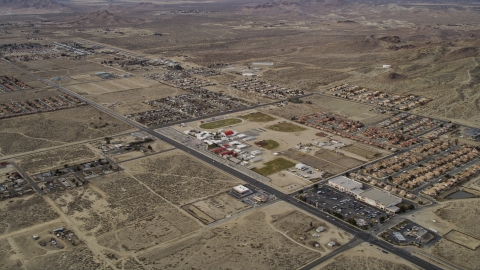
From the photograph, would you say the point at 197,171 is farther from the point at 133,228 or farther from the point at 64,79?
the point at 64,79

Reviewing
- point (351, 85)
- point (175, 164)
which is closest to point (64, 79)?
point (175, 164)

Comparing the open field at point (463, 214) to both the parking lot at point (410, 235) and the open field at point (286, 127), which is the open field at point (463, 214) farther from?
the open field at point (286, 127)

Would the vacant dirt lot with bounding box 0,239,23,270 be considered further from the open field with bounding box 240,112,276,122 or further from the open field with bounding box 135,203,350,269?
the open field with bounding box 240,112,276,122

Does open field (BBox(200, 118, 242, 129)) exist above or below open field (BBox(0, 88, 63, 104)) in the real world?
above

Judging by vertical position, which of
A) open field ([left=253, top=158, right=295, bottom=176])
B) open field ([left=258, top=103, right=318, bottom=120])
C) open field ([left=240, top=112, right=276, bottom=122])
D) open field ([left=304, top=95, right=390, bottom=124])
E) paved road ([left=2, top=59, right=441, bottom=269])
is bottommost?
paved road ([left=2, top=59, right=441, bottom=269])

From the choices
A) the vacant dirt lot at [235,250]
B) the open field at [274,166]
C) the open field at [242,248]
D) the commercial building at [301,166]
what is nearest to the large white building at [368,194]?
the commercial building at [301,166]

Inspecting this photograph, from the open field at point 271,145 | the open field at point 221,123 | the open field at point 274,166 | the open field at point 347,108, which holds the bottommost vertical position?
the open field at point 274,166

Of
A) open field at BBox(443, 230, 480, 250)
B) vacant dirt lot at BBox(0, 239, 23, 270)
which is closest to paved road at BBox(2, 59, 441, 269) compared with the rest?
open field at BBox(443, 230, 480, 250)
